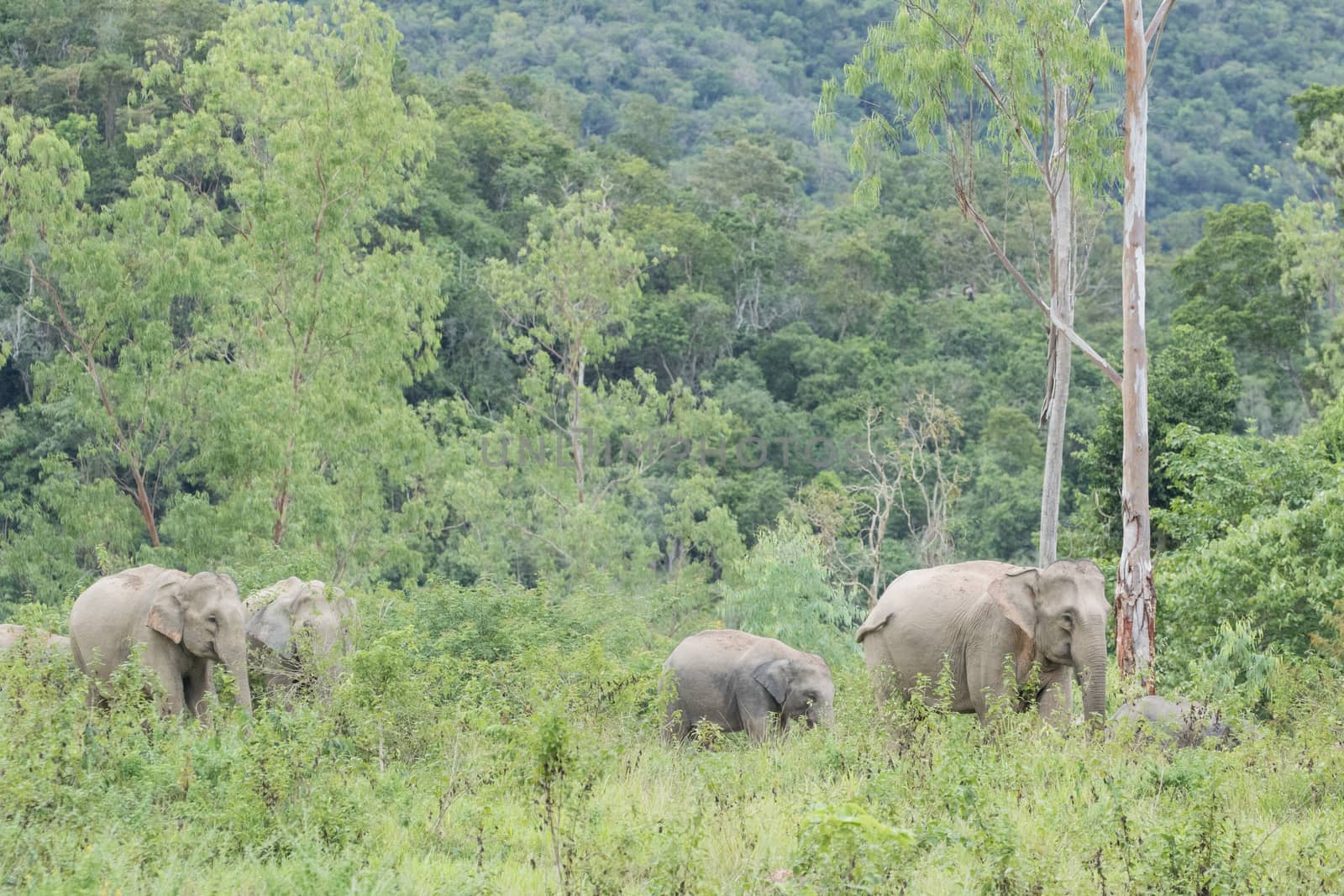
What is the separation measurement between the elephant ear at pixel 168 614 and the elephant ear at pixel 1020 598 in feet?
16.6

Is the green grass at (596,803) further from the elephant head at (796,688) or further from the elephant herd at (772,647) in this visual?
the elephant head at (796,688)

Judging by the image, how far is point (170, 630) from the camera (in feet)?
33.0

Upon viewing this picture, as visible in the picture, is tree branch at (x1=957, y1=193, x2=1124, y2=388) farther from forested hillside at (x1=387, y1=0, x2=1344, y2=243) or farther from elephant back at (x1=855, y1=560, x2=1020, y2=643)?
forested hillside at (x1=387, y1=0, x2=1344, y2=243)

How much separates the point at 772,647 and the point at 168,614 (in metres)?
4.13

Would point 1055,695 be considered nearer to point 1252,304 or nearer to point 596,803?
point 596,803

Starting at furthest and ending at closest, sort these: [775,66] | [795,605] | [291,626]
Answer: [775,66]
[795,605]
[291,626]

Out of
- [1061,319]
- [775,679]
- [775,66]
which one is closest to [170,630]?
[775,679]

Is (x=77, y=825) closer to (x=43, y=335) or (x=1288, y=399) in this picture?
(x=43, y=335)

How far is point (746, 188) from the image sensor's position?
5231cm

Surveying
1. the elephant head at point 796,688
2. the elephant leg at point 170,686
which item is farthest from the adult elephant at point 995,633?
the elephant leg at point 170,686

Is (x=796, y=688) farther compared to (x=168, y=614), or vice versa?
(x=796, y=688)

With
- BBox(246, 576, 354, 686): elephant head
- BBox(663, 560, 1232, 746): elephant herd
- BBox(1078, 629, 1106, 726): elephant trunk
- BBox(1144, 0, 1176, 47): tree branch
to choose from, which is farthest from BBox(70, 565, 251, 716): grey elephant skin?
BBox(1144, 0, 1176, 47): tree branch

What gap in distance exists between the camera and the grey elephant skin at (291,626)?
1092 centimetres

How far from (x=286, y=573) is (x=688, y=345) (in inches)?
1048
